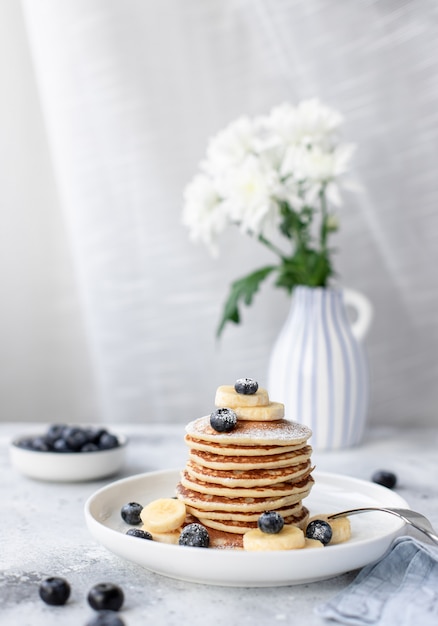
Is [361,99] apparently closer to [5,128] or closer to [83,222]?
[83,222]

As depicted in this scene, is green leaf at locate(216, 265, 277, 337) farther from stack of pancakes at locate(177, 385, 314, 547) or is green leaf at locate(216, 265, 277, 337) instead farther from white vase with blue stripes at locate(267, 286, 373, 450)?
stack of pancakes at locate(177, 385, 314, 547)

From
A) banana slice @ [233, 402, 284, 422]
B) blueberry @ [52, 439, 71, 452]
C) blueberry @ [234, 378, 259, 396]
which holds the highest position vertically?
blueberry @ [234, 378, 259, 396]

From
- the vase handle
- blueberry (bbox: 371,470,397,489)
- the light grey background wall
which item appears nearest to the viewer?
blueberry (bbox: 371,470,397,489)

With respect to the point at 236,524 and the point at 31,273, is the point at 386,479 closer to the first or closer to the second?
the point at 236,524

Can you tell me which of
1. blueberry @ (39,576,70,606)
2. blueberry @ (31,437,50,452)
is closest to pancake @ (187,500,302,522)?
blueberry @ (39,576,70,606)

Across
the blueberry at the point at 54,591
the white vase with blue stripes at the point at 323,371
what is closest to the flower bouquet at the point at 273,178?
the white vase with blue stripes at the point at 323,371

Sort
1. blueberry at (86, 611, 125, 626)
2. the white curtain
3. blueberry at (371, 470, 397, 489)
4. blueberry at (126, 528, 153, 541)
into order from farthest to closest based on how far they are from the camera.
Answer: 1. the white curtain
2. blueberry at (371, 470, 397, 489)
3. blueberry at (126, 528, 153, 541)
4. blueberry at (86, 611, 125, 626)

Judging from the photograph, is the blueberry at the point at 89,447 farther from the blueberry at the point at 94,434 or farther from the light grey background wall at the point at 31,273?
the light grey background wall at the point at 31,273

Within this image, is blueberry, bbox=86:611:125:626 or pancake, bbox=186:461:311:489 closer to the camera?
blueberry, bbox=86:611:125:626

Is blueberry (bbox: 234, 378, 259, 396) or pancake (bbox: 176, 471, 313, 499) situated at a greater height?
blueberry (bbox: 234, 378, 259, 396)

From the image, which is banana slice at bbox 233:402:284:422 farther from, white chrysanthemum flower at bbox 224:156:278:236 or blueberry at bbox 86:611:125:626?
white chrysanthemum flower at bbox 224:156:278:236

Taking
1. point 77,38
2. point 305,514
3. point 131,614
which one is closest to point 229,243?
point 77,38
